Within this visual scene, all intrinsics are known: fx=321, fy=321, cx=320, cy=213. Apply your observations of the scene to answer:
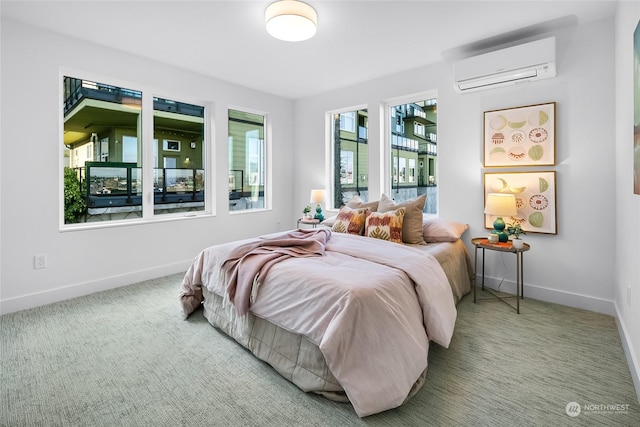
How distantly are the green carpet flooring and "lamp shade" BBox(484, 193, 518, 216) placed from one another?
0.96 m

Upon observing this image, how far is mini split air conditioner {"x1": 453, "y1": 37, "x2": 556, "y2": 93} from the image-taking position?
9.59 feet

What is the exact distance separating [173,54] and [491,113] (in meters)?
3.59

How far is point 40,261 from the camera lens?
3.10 metres

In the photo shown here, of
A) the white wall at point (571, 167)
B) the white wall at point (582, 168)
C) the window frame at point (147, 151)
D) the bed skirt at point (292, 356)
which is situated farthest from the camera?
the window frame at point (147, 151)

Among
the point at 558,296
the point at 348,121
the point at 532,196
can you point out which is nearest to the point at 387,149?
the point at 348,121

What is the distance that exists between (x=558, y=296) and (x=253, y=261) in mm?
2969

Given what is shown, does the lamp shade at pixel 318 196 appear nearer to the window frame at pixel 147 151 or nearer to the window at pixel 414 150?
the window at pixel 414 150

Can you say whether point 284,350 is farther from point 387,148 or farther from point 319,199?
point 387,148

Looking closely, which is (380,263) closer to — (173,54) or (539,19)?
(539,19)

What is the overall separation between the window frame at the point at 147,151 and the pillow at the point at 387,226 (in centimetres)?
240

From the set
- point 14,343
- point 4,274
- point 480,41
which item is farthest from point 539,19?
point 4,274

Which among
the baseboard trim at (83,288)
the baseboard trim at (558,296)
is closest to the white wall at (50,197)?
the baseboard trim at (83,288)

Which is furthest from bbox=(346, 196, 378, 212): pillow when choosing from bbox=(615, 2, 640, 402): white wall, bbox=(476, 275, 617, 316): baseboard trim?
bbox=(615, 2, 640, 402): white wall

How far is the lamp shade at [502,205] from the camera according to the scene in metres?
3.12
